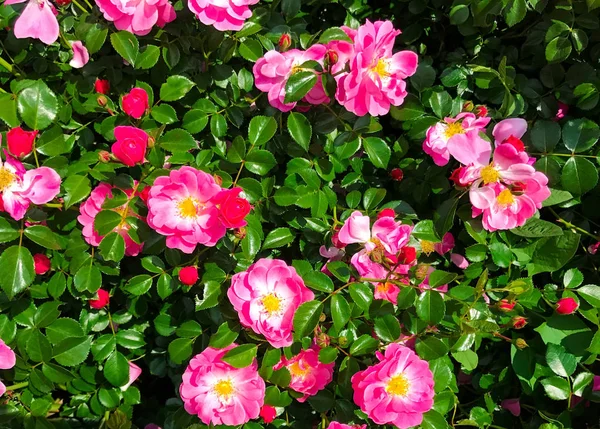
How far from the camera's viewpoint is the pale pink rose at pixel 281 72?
4.79 ft

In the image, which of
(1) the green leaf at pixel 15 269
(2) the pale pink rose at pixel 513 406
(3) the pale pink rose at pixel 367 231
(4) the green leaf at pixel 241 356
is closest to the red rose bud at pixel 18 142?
(1) the green leaf at pixel 15 269

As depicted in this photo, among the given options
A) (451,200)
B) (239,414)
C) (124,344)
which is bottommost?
(124,344)

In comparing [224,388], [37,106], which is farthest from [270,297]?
[37,106]

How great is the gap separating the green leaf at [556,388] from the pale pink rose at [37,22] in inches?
67.6

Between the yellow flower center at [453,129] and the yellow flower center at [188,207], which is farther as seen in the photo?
the yellow flower center at [453,129]

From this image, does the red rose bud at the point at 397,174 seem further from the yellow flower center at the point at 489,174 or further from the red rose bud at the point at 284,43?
the red rose bud at the point at 284,43

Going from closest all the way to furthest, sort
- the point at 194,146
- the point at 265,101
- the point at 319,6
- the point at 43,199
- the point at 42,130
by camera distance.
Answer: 1. the point at 43,199
2. the point at 194,146
3. the point at 42,130
4. the point at 265,101
5. the point at 319,6

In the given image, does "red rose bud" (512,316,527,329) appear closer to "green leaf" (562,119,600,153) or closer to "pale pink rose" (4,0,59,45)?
"green leaf" (562,119,600,153)

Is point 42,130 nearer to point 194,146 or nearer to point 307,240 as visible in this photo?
point 194,146

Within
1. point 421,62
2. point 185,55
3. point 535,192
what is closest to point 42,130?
point 185,55

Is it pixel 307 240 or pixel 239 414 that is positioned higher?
pixel 307 240

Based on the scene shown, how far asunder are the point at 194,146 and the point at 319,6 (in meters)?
0.89

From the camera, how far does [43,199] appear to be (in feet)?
4.26

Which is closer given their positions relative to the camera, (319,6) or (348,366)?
(348,366)
